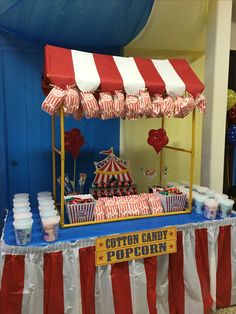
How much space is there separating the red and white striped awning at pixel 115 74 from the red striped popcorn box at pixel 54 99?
0.13ft

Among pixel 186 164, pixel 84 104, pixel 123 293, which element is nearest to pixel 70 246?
pixel 123 293

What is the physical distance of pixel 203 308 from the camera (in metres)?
1.74

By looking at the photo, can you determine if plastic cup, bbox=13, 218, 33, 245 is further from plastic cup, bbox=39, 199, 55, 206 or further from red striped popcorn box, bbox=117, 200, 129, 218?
red striped popcorn box, bbox=117, 200, 129, 218

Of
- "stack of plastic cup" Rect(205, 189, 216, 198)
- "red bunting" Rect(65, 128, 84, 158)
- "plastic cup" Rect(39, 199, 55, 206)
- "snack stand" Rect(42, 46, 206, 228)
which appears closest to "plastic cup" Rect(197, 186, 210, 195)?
"stack of plastic cup" Rect(205, 189, 216, 198)

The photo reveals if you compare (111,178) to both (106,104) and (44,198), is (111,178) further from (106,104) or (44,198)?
(106,104)

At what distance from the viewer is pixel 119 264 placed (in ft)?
5.07

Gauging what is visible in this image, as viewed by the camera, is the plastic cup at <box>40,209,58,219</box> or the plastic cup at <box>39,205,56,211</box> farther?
the plastic cup at <box>39,205,56,211</box>

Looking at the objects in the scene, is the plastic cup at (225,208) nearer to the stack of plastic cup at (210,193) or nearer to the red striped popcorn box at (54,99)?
the stack of plastic cup at (210,193)

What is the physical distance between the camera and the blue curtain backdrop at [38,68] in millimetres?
1772

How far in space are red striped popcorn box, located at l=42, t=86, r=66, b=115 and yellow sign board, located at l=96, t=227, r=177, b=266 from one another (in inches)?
29.7

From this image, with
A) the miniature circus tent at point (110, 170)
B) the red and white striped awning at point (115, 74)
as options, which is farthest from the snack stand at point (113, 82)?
the miniature circus tent at point (110, 170)

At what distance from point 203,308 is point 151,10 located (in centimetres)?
202

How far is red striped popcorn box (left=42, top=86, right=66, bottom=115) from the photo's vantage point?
56.2 inches

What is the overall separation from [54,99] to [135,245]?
3.04 feet
